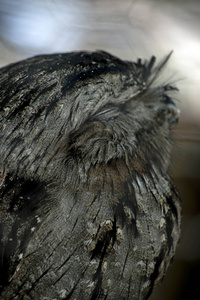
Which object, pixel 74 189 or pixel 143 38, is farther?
Answer: pixel 143 38

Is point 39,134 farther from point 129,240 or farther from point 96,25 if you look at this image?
point 96,25

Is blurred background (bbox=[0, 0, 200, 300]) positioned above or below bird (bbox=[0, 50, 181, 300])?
above

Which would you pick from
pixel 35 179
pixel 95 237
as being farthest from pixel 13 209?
pixel 95 237

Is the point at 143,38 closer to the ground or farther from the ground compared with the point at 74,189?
farther from the ground

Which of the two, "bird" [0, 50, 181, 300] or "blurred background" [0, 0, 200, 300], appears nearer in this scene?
"bird" [0, 50, 181, 300]
